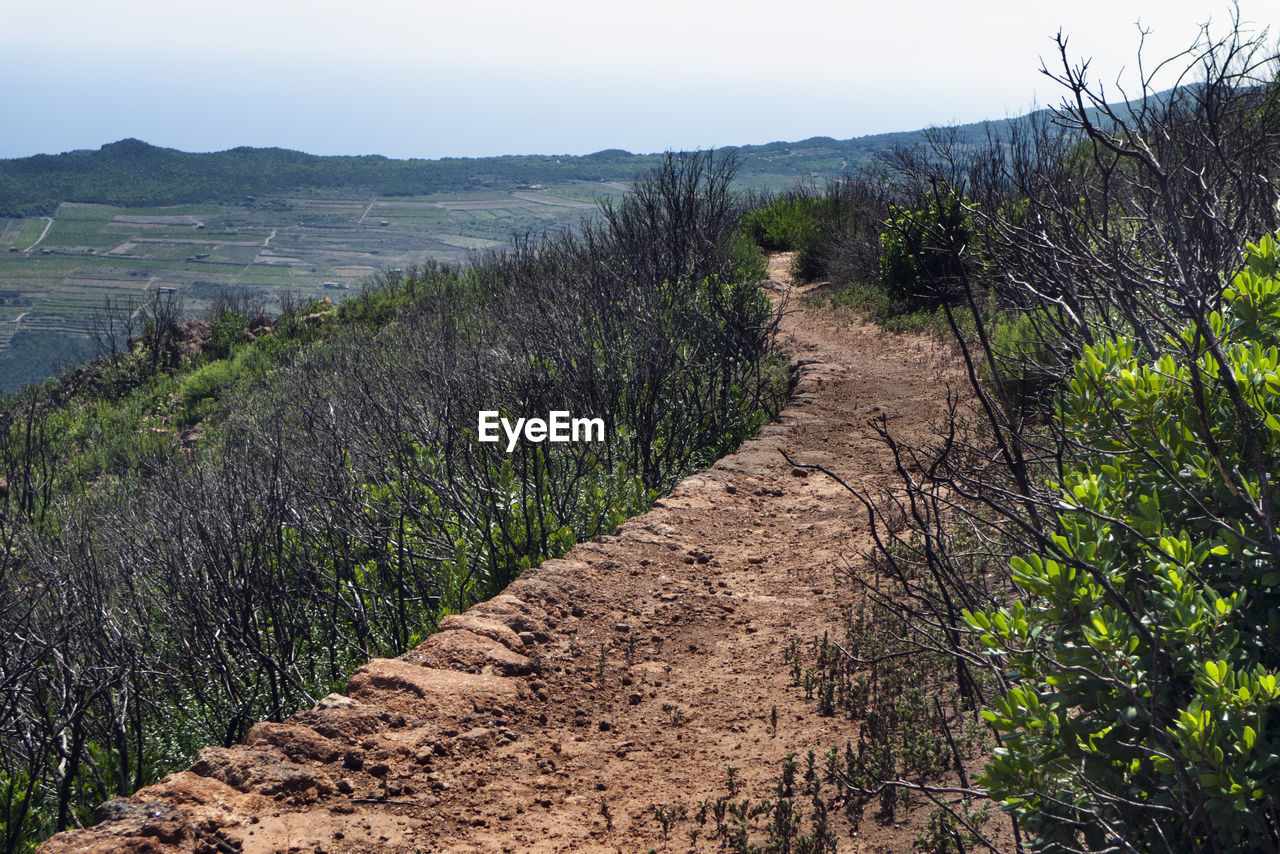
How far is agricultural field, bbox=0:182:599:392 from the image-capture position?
98.8 m

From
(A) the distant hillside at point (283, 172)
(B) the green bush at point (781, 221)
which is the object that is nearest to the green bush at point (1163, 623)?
(B) the green bush at point (781, 221)

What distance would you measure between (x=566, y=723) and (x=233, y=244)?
126m

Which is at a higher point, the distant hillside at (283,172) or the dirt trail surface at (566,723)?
the distant hillside at (283,172)

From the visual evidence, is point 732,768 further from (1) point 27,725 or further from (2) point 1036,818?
(1) point 27,725

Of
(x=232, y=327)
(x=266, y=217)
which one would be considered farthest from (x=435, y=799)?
(x=266, y=217)

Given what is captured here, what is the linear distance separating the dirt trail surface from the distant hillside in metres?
104

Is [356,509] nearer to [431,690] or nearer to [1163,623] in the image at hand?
[431,690]

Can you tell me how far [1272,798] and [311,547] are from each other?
5904 millimetres

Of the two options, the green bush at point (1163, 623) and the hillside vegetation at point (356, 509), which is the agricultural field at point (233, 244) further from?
the green bush at point (1163, 623)

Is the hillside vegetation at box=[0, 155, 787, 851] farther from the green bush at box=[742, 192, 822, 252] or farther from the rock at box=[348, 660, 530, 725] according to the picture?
the green bush at box=[742, 192, 822, 252]

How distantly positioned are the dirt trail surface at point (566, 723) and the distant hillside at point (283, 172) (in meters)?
104

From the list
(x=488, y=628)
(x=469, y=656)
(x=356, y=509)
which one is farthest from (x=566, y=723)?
(x=356, y=509)

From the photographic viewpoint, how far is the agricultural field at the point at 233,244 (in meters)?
98.8

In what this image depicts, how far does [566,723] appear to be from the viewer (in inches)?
151
